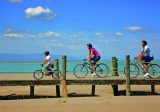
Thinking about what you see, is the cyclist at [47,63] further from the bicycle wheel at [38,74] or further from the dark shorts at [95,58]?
the dark shorts at [95,58]

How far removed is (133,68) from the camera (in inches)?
835

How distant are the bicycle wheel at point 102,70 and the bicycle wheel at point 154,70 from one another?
2247mm

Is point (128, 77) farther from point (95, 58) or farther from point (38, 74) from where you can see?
point (38, 74)

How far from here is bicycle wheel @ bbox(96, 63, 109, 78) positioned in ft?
71.1

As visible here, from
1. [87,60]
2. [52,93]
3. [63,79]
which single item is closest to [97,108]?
[63,79]

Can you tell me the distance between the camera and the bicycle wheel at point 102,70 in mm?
21672

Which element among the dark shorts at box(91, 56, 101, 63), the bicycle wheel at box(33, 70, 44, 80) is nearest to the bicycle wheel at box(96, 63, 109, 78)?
the dark shorts at box(91, 56, 101, 63)

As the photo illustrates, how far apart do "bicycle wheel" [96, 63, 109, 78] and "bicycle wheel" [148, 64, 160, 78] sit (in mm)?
2247

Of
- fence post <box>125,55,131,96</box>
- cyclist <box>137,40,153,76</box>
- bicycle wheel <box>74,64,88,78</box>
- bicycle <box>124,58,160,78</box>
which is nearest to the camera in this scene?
fence post <box>125,55,131,96</box>

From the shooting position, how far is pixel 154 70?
69.5ft

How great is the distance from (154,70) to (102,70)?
8.48ft

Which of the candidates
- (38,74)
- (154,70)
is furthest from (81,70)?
(154,70)

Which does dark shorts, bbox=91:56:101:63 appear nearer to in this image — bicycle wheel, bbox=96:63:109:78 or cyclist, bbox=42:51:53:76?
bicycle wheel, bbox=96:63:109:78

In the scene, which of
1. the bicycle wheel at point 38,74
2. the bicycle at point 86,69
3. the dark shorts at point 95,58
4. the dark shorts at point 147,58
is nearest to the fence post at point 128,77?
the dark shorts at point 147,58
